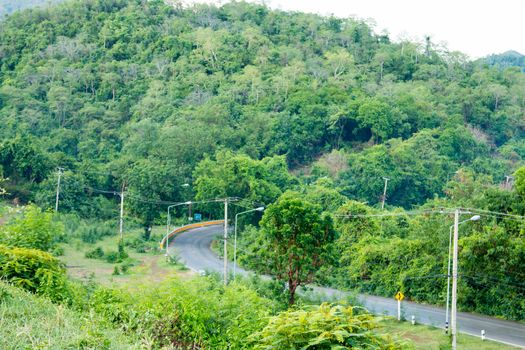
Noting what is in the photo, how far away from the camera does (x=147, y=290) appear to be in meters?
10.8

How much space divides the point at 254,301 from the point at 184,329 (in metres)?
2.72

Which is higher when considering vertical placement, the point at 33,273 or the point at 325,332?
the point at 325,332

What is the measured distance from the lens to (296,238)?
22.9 m

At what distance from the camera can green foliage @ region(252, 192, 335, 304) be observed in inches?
894

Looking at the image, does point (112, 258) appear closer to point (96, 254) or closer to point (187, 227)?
point (96, 254)

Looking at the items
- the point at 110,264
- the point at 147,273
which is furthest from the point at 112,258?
the point at 147,273

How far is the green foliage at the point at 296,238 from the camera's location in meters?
22.7

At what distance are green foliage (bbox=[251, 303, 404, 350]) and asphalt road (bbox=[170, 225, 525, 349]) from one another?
15.5 metres

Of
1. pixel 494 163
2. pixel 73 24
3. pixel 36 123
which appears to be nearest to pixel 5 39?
pixel 73 24

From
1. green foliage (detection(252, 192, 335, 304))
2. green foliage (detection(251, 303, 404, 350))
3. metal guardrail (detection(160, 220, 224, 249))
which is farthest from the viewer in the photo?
metal guardrail (detection(160, 220, 224, 249))

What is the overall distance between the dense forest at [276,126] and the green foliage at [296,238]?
1.70 meters

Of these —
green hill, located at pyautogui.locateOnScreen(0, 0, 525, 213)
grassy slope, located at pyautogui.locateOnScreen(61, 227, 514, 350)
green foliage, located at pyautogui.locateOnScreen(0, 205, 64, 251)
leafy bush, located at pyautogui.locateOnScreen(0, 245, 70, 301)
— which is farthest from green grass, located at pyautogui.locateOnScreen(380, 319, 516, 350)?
green hill, located at pyautogui.locateOnScreen(0, 0, 525, 213)

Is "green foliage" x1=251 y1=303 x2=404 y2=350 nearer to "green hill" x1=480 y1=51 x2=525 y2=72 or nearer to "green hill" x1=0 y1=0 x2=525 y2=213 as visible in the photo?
"green hill" x1=0 y1=0 x2=525 y2=213

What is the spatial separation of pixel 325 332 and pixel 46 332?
9.02ft
